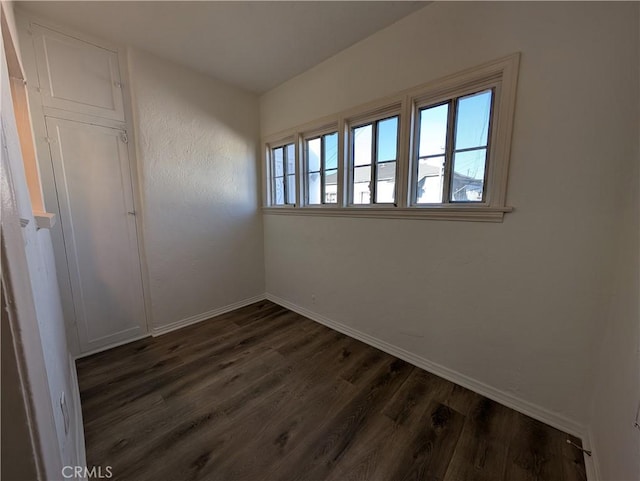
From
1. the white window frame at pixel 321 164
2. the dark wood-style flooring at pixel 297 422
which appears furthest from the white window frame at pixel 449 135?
the dark wood-style flooring at pixel 297 422

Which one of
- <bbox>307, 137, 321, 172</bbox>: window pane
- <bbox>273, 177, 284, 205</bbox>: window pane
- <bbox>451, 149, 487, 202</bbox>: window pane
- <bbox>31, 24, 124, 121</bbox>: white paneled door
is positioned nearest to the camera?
<bbox>451, 149, 487, 202</bbox>: window pane

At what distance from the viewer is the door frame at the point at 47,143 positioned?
1.82 metres

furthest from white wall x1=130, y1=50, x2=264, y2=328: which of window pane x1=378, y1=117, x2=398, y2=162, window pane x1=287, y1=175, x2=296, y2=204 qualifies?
window pane x1=378, y1=117, x2=398, y2=162

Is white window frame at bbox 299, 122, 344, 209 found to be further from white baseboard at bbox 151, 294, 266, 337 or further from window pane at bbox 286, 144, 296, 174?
white baseboard at bbox 151, 294, 266, 337

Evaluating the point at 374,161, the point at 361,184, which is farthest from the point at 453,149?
the point at 361,184

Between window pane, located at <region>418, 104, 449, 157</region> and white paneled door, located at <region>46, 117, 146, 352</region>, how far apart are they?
2.63 meters

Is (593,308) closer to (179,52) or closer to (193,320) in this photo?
(193,320)

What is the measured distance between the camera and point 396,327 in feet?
7.22

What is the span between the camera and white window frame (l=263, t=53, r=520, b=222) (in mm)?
1550

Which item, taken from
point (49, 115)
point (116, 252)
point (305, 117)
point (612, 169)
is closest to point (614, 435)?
point (612, 169)

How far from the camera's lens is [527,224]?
153 cm

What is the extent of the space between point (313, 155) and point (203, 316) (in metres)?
2.28

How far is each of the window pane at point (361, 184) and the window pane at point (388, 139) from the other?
0.18 meters

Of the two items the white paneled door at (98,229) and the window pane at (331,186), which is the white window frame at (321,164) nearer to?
the window pane at (331,186)
